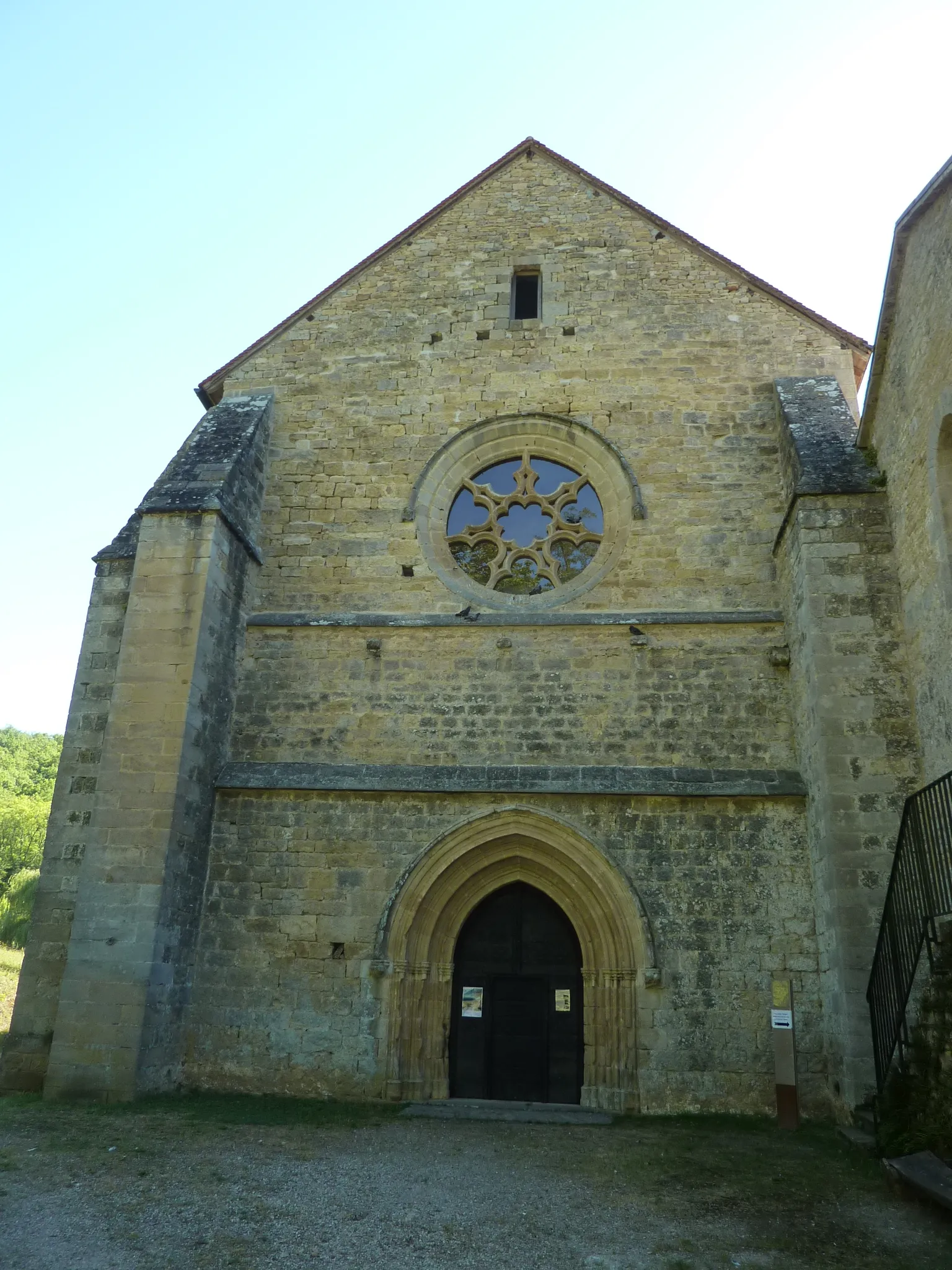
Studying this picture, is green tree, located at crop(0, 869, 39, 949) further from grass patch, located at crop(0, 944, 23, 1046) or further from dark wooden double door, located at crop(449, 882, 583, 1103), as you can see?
dark wooden double door, located at crop(449, 882, 583, 1103)

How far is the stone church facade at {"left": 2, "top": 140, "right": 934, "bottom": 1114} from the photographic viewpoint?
7723mm

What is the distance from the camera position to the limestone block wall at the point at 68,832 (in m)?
8.05

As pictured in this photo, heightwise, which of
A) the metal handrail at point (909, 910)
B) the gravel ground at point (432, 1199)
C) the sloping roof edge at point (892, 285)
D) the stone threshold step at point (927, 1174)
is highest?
the sloping roof edge at point (892, 285)

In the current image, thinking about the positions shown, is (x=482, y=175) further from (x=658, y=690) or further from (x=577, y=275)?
(x=658, y=690)

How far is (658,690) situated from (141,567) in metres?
5.29

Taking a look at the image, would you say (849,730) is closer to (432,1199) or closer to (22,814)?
(432,1199)

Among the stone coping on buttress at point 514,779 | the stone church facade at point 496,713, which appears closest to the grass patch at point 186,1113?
the stone church facade at point 496,713

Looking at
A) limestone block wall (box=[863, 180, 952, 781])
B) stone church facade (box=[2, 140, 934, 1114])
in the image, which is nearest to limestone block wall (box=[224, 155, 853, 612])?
stone church facade (box=[2, 140, 934, 1114])

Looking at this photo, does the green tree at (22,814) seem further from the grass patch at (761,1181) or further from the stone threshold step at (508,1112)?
the grass patch at (761,1181)

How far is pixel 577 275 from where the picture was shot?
433 inches

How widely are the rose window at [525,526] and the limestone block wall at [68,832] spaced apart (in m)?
3.72

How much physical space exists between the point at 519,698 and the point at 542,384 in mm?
3835

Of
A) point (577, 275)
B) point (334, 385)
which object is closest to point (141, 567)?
point (334, 385)

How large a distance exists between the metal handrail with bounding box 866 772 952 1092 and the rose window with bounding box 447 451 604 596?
Result: 14.5ft
